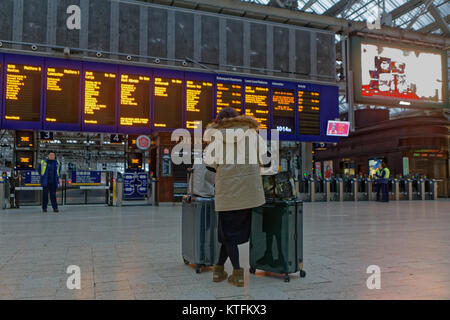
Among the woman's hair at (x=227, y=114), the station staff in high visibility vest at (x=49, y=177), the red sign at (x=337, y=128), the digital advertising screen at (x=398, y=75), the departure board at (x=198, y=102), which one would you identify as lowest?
the station staff in high visibility vest at (x=49, y=177)

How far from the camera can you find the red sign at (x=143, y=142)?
1215 centimetres

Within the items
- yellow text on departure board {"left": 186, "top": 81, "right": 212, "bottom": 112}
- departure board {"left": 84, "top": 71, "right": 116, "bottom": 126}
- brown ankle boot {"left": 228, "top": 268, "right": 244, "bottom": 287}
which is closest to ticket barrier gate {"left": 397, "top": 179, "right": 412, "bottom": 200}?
yellow text on departure board {"left": 186, "top": 81, "right": 212, "bottom": 112}

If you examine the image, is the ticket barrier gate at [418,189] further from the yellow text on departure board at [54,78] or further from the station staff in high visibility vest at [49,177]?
the yellow text on departure board at [54,78]

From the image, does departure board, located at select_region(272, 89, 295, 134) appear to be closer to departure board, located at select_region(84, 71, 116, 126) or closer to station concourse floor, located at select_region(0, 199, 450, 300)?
departure board, located at select_region(84, 71, 116, 126)

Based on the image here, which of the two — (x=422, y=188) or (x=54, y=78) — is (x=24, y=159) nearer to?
(x=54, y=78)

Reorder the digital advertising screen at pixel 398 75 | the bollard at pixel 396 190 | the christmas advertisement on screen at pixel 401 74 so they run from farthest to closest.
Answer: the bollard at pixel 396 190, the christmas advertisement on screen at pixel 401 74, the digital advertising screen at pixel 398 75

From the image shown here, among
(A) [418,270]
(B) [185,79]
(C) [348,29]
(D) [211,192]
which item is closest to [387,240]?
(A) [418,270]

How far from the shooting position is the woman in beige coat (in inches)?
117

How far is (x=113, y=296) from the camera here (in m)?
2.62

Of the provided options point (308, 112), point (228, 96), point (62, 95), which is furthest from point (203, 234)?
point (308, 112)

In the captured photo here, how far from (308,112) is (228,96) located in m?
2.93

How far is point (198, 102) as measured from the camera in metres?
11.2

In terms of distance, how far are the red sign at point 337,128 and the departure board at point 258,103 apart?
2.41m

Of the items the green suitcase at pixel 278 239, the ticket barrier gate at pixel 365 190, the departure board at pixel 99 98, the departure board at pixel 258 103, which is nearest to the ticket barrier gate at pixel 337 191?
the ticket barrier gate at pixel 365 190
